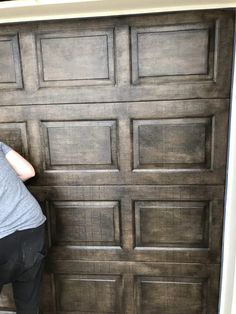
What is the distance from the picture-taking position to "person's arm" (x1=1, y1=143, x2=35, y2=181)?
4.75 ft

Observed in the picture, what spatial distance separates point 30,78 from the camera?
1537 millimetres

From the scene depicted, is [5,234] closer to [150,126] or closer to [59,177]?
[59,177]

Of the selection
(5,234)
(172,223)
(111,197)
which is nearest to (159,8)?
(111,197)

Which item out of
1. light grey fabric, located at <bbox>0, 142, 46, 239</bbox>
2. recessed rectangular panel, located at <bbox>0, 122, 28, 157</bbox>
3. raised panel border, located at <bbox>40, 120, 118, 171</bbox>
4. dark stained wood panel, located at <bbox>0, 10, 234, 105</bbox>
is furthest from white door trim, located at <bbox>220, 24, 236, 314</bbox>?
recessed rectangular panel, located at <bbox>0, 122, 28, 157</bbox>

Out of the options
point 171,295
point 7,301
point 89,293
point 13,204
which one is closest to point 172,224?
point 171,295

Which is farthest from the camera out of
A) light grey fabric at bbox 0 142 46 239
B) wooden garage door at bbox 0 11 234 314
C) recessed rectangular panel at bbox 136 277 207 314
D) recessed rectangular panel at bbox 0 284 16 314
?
recessed rectangular panel at bbox 0 284 16 314

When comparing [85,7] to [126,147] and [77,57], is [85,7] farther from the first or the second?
[126,147]

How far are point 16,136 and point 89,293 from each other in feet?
3.21

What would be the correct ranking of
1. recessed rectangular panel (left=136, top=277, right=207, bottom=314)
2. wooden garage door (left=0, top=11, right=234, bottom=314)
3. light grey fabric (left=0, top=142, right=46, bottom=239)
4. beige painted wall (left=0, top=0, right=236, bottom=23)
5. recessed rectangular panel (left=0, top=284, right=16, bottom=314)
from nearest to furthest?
1. beige painted wall (left=0, top=0, right=236, bottom=23)
2. light grey fabric (left=0, top=142, right=46, bottom=239)
3. wooden garage door (left=0, top=11, right=234, bottom=314)
4. recessed rectangular panel (left=136, top=277, right=207, bottom=314)
5. recessed rectangular panel (left=0, top=284, right=16, bottom=314)

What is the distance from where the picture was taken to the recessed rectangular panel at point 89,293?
1.74 metres

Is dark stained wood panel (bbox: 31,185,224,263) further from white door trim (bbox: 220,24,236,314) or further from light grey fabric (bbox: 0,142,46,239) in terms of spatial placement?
light grey fabric (bbox: 0,142,46,239)

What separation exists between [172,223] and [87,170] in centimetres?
53

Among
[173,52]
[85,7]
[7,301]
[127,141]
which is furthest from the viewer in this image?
[7,301]

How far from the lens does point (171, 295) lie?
1.71 metres
